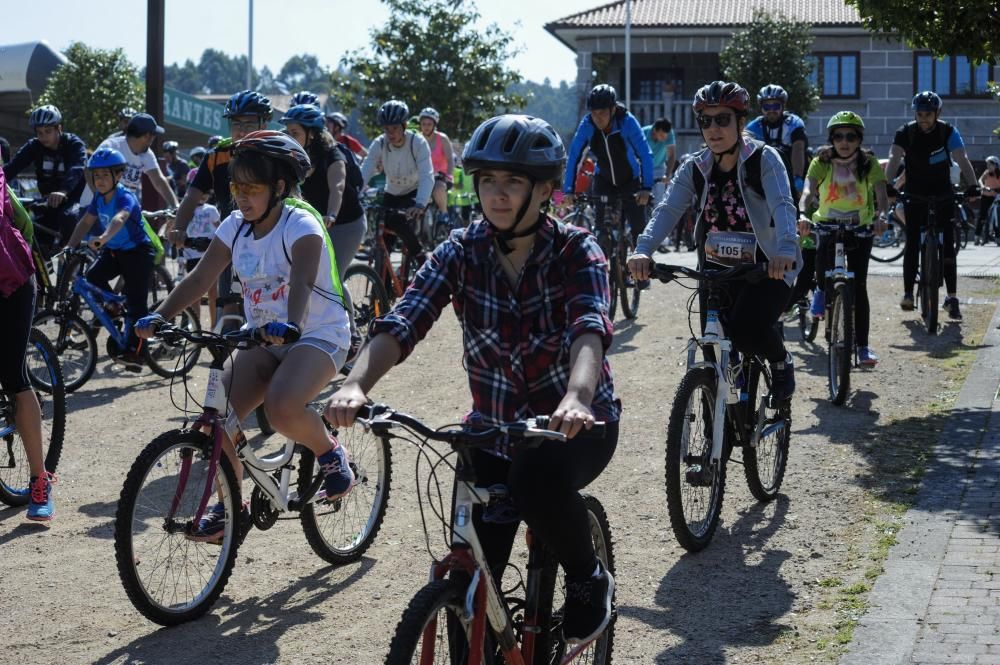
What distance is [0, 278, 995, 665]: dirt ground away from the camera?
5.16 metres

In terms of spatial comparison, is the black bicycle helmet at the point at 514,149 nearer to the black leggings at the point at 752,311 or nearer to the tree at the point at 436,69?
the black leggings at the point at 752,311

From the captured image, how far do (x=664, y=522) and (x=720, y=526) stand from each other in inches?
10.9

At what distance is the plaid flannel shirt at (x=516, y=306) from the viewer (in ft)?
12.6

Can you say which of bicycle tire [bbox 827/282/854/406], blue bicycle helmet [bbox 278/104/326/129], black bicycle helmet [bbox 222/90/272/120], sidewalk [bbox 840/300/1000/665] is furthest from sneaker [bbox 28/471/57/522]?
bicycle tire [bbox 827/282/854/406]

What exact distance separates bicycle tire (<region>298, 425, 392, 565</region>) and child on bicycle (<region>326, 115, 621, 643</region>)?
2.21 m

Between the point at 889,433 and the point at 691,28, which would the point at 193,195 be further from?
the point at 691,28

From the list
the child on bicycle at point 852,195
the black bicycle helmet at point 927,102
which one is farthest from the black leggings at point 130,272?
the black bicycle helmet at point 927,102

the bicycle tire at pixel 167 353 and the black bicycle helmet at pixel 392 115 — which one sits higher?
the black bicycle helmet at pixel 392 115

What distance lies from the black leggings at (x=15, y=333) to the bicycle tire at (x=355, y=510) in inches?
64.6

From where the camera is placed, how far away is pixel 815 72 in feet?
134

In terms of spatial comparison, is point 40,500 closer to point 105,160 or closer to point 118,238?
point 118,238

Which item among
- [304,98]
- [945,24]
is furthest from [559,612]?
[304,98]

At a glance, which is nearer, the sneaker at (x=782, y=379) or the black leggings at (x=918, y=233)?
the sneaker at (x=782, y=379)

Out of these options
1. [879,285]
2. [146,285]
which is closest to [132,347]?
[146,285]
